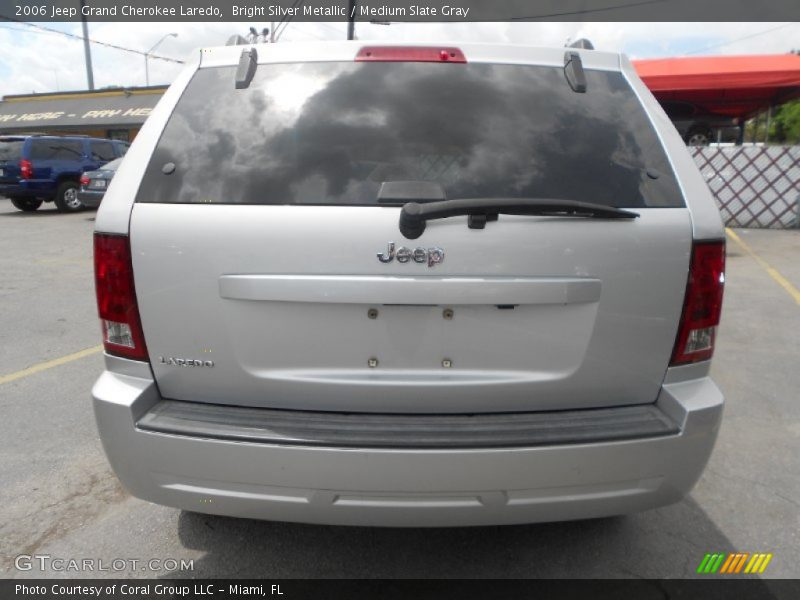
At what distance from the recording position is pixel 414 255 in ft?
6.40

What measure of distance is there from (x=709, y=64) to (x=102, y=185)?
44.3 feet

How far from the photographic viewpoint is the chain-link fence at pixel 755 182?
12.8m

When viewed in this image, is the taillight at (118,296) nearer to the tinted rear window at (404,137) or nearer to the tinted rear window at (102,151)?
the tinted rear window at (404,137)

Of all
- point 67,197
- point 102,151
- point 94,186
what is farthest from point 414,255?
point 102,151

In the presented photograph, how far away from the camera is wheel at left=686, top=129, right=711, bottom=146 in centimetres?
1452

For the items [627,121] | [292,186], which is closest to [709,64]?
[627,121]

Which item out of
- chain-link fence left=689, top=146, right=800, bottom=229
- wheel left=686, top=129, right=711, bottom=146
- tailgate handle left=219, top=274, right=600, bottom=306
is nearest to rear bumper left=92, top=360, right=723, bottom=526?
tailgate handle left=219, top=274, right=600, bottom=306

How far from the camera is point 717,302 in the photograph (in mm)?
2131

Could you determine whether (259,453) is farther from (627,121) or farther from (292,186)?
(627,121)

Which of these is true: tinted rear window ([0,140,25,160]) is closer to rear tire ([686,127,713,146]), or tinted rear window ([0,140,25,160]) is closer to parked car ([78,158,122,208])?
parked car ([78,158,122,208])

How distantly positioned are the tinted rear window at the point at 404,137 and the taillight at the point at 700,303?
220 mm

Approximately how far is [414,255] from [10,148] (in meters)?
17.6

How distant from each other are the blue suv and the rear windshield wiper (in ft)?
55.1

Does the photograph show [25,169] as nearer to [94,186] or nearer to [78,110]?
[94,186]
